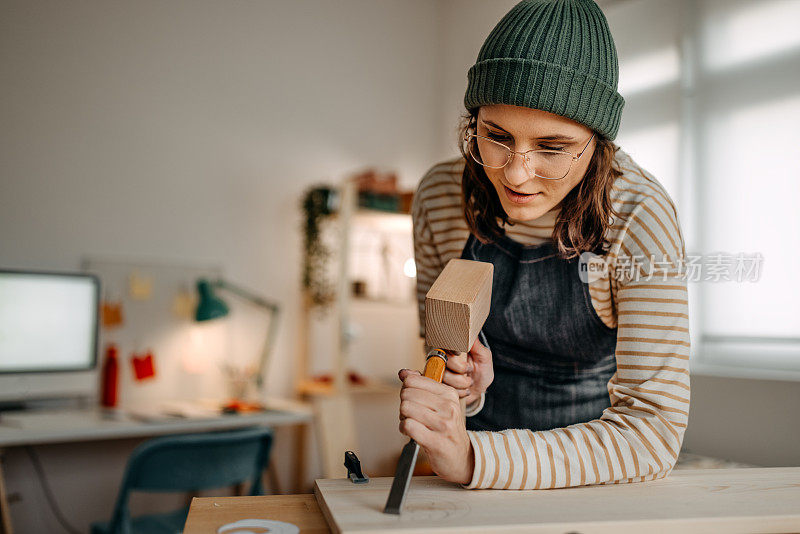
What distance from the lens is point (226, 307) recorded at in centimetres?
288

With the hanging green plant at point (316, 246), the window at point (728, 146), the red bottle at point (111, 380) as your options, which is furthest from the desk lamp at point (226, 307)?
the window at point (728, 146)

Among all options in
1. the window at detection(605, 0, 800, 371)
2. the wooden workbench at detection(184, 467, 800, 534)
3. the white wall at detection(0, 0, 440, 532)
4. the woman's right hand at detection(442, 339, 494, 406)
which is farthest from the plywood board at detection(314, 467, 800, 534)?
the white wall at detection(0, 0, 440, 532)

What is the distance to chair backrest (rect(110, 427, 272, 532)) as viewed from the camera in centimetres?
171

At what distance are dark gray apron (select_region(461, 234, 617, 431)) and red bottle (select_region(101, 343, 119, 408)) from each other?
2042 millimetres

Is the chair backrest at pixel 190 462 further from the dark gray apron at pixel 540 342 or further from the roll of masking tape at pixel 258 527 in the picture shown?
the roll of masking tape at pixel 258 527

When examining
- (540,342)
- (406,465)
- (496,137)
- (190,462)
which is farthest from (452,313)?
(190,462)

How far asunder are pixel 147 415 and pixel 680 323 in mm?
2127

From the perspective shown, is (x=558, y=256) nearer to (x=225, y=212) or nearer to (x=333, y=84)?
(x=225, y=212)

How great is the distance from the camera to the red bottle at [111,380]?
104 inches

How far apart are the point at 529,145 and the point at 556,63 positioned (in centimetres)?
10

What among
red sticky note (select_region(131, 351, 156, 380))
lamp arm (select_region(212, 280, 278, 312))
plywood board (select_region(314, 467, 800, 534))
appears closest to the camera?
plywood board (select_region(314, 467, 800, 534))

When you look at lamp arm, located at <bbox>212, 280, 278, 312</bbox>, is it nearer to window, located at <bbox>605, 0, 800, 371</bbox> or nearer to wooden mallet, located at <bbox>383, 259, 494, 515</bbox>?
window, located at <bbox>605, 0, 800, 371</bbox>

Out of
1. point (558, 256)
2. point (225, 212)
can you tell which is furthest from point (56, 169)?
point (558, 256)

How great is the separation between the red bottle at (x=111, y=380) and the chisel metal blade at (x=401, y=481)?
235 cm
